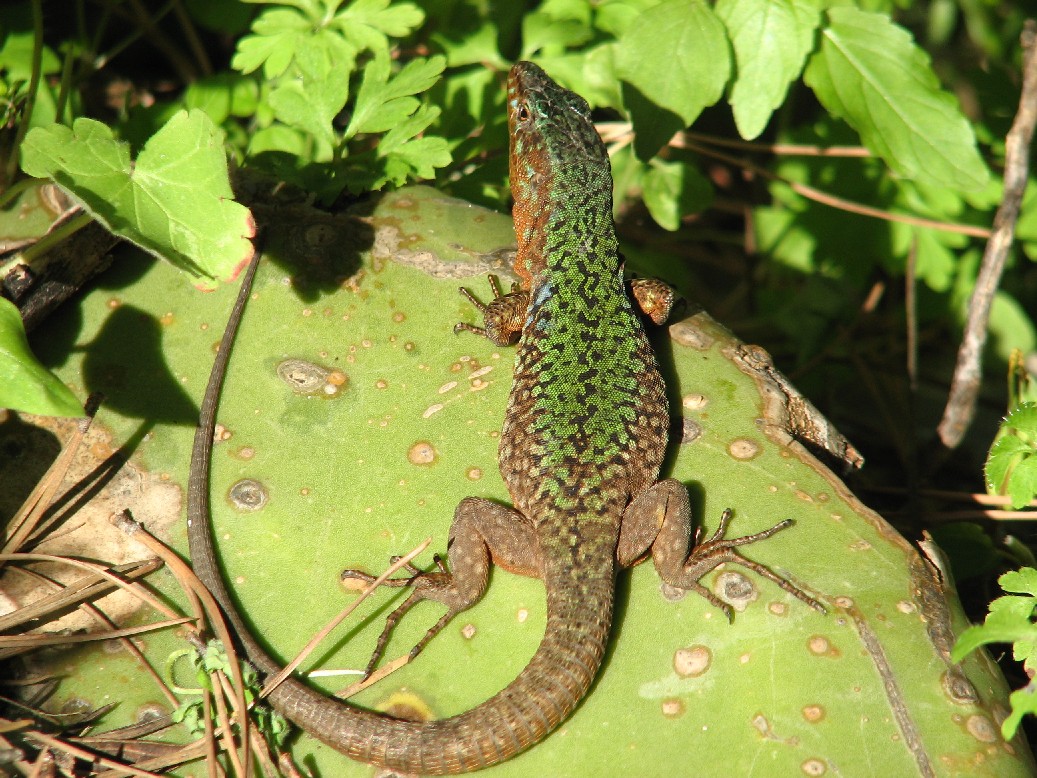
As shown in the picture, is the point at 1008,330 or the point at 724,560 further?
the point at 1008,330

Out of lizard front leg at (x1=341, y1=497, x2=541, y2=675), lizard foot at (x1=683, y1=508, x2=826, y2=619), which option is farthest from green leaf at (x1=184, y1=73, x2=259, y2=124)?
lizard foot at (x1=683, y1=508, x2=826, y2=619)

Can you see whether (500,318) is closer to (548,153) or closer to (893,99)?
(548,153)

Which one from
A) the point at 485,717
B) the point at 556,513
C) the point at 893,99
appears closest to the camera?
the point at 485,717

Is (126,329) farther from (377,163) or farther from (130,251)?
(377,163)

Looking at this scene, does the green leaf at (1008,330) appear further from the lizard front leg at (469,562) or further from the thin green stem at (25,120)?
the thin green stem at (25,120)

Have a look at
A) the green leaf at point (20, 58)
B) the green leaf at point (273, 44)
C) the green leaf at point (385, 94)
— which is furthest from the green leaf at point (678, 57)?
the green leaf at point (20, 58)

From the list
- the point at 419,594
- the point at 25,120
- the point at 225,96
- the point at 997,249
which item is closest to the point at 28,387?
the point at 419,594
